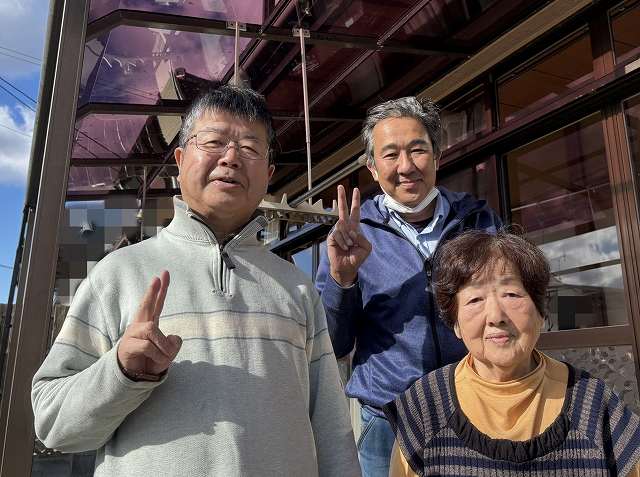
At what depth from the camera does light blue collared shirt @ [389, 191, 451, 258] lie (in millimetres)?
1694

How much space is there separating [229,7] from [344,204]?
77.2 inches

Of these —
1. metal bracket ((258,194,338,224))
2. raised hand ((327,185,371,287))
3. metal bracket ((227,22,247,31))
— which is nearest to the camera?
raised hand ((327,185,371,287))

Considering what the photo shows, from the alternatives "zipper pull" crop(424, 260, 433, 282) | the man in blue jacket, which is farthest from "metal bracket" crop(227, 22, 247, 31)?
"zipper pull" crop(424, 260, 433, 282)

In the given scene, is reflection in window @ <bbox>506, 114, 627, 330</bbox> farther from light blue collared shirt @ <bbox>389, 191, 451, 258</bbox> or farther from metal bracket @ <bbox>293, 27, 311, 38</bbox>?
metal bracket @ <bbox>293, 27, 311, 38</bbox>

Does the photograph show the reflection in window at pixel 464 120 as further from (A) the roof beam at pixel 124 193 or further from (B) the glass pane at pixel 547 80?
(A) the roof beam at pixel 124 193

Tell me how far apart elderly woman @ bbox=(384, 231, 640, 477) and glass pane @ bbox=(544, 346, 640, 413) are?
141 cm

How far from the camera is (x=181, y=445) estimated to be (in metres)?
1.04

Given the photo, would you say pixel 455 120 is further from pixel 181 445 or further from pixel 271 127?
pixel 181 445

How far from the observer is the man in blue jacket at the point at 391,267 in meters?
1.55

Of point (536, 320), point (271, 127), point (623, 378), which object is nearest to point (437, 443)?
point (536, 320)

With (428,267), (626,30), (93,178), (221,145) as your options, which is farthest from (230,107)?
(93,178)

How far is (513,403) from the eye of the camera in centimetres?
129

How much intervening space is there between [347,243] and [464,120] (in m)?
2.41

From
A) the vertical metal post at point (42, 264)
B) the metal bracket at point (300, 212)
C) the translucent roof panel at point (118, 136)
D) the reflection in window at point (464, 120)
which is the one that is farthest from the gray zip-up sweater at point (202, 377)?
the translucent roof panel at point (118, 136)
